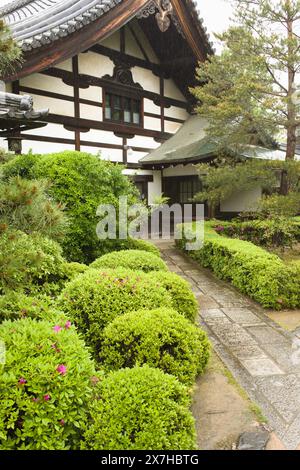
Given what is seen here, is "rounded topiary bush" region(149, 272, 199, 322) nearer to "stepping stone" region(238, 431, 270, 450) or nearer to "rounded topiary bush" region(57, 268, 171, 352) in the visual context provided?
"rounded topiary bush" region(57, 268, 171, 352)

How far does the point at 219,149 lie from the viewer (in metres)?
12.5

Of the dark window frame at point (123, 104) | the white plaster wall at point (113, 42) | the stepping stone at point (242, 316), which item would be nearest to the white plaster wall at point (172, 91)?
the dark window frame at point (123, 104)

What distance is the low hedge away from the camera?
6.42 m

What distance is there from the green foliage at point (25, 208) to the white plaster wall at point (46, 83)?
907 centimetres

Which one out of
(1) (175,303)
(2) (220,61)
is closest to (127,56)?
(2) (220,61)

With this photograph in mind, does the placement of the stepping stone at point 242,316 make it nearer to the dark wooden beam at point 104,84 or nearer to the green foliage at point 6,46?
the green foliage at point 6,46

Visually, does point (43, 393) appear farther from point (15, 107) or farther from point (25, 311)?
point (15, 107)

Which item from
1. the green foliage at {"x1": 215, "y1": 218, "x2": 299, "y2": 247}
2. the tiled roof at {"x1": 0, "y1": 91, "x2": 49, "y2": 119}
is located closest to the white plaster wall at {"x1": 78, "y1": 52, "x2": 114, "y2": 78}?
the green foliage at {"x1": 215, "y1": 218, "x2": 299, "y2": 247}

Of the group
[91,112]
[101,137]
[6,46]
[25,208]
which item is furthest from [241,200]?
[25,208]

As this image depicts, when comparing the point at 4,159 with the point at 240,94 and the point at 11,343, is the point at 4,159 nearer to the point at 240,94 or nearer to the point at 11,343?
the point at 11,343

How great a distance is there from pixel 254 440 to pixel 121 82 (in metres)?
13.2

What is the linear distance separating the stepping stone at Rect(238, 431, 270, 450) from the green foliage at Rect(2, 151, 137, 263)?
5061mm

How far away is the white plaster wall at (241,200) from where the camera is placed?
1416 cm

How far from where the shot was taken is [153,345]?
340cm
